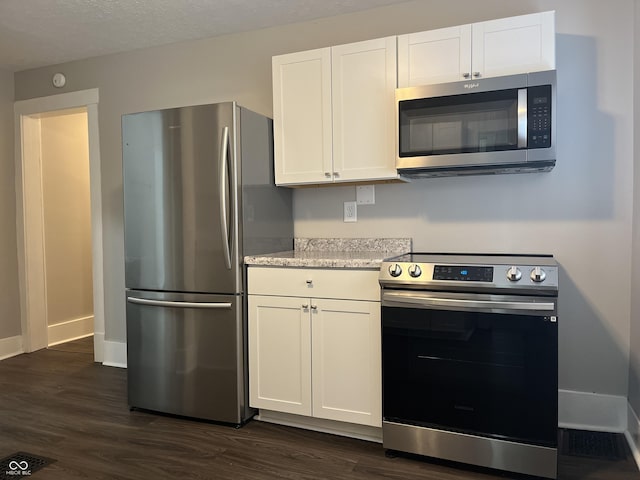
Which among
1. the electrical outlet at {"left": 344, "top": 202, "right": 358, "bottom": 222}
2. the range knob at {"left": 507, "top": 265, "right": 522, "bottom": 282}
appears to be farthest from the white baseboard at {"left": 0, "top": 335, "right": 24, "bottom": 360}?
the range knob at {"left": 507, "top": 265, "right": 522, "bottom": 282}

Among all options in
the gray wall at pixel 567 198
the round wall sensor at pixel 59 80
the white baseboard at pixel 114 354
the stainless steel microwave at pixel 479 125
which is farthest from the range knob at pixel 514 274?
the round wall sensor at pixel 59 80

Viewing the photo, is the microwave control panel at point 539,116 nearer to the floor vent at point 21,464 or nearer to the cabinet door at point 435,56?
the cabinet door at point 435,56

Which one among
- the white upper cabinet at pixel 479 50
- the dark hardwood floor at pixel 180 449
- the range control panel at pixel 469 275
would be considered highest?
the white upper cabinet at pixel 479 50

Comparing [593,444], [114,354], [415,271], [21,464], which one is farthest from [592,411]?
[114,354]

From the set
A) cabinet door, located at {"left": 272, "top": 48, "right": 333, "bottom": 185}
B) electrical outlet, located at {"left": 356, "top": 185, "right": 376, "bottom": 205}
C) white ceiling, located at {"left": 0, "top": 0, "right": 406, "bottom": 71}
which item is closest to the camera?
cabinet door, located at {"left": 272, "top": 48, "right": 333, "bottom": 185}

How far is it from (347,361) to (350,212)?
3.35 ft

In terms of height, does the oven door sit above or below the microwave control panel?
below

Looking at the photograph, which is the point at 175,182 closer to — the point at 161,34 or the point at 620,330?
the point at 161,34

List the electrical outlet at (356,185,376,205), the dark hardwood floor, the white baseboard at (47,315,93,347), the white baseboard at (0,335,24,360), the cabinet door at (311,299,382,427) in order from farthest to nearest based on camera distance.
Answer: the white baseboard at (47,315,93,347)
the white baseboard at (0,335,24,360)
the electrical outlet at (356,185,376,205)
the cabinet door at (311,299,382,427)
the dark hardwood floor

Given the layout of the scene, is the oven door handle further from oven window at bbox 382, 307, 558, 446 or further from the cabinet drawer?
the cabinet drawer

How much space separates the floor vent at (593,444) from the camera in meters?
2.34

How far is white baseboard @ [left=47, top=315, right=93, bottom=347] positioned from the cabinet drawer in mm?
2940

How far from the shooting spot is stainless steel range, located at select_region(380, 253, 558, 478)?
2078 mm

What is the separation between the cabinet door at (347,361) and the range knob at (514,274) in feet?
2.16
